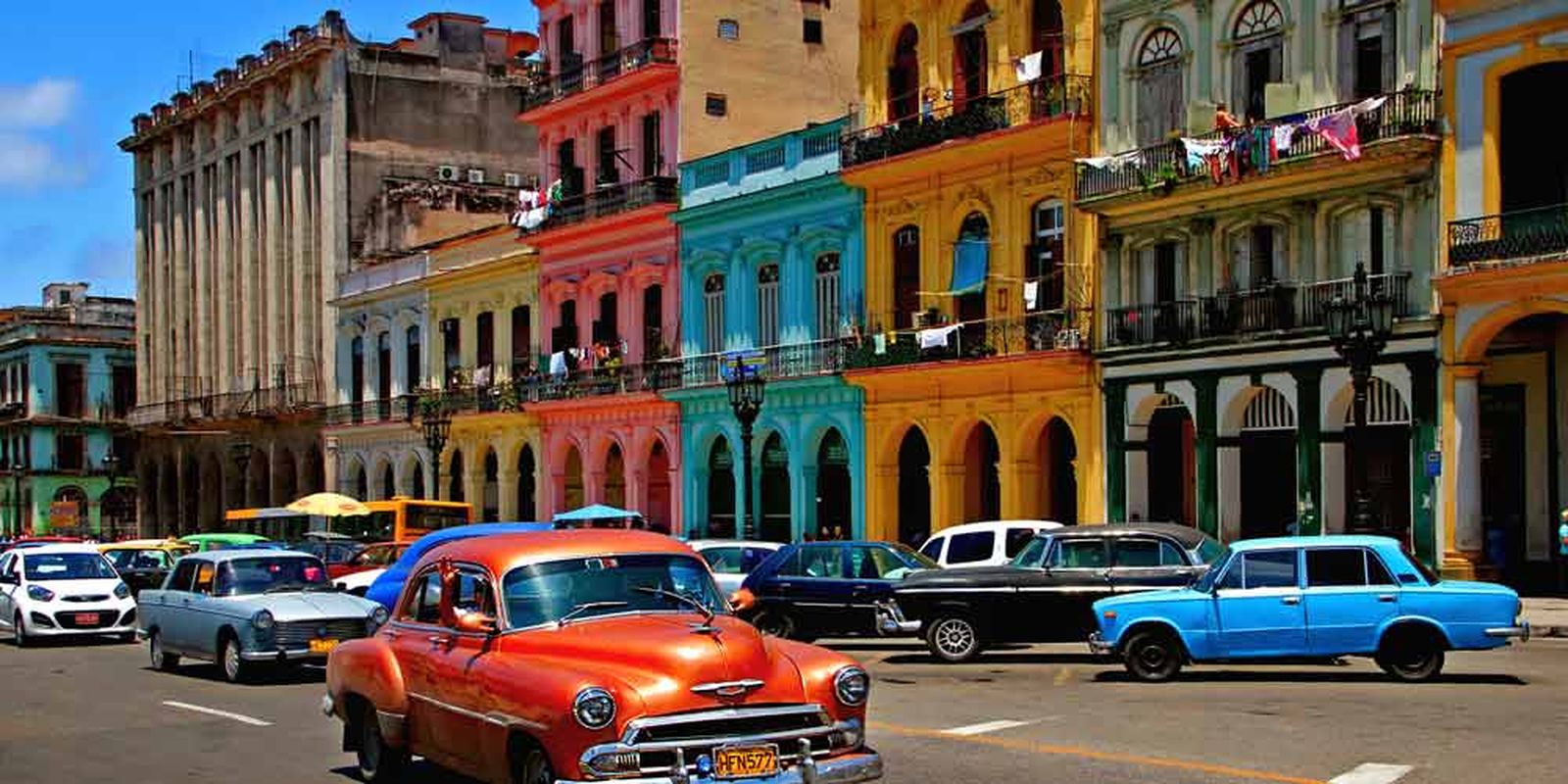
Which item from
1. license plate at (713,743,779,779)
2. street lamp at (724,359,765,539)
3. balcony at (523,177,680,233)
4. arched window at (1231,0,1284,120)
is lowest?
license plate at (713,743,779,779)

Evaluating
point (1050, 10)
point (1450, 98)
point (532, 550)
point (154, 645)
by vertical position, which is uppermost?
point (1050, 10)

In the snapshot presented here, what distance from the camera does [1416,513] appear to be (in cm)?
3023

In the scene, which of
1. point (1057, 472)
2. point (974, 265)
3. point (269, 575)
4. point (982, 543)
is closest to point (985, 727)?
point (269, 575)

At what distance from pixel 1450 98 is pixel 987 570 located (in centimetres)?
1184

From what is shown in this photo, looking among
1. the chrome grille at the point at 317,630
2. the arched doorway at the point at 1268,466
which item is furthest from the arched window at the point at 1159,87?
the chrome grille at the point at 317,630

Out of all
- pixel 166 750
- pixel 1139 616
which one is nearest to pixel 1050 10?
pixel 1139 616

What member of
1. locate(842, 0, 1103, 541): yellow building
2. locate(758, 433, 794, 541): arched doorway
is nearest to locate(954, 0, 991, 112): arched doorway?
locate(842, 0, 1103, 541): yellow building

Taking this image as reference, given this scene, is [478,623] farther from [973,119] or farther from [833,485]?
[833,485]

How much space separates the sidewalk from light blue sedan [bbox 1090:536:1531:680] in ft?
19.1

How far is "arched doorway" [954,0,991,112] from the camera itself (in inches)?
1512

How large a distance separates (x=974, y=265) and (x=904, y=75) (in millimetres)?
4982

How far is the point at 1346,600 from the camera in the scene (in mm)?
18797

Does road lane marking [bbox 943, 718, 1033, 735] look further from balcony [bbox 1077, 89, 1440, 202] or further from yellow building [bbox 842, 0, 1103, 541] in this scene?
yellow building [bbox 842, 0, 1103, 541]

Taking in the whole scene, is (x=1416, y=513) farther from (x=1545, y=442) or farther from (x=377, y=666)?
(x=377, y=666)
